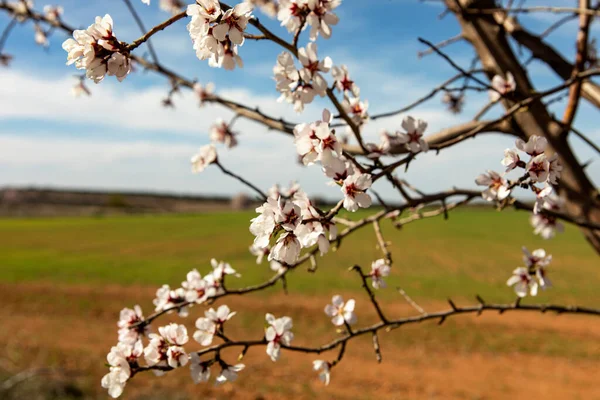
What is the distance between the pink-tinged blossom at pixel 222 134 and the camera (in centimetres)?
239

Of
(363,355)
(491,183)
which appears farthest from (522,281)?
(363,355)

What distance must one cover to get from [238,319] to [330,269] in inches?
384

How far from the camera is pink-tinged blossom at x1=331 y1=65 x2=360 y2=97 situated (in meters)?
1.37

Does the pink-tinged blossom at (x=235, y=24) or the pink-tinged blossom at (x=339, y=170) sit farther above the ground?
the pink-tinged blossom at (x=235, y=24)

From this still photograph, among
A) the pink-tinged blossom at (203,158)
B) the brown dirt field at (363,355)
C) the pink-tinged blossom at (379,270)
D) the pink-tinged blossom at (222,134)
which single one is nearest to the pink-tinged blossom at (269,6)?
the pink-tinged blossom at (222,134)

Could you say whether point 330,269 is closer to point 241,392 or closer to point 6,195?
point 241,392

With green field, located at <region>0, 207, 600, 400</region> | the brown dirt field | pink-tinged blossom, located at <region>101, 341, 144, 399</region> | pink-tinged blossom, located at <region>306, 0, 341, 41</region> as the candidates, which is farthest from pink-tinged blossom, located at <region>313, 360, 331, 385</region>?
the brown dirt field

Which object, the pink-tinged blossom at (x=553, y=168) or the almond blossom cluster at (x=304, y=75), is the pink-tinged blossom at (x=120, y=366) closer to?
the almond blossom cluster at (x=304, y=75)

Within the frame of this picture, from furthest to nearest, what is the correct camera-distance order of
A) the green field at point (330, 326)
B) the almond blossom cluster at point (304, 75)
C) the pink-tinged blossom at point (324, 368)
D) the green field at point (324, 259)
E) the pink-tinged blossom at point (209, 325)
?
the green field at point (324, 259) < the green field at point (330, 326) < the pink-tinged blossom at point (324, 368) < the pink-tinged blossom at point (209, 325) < the almond blossom cluster at point (304, 75)

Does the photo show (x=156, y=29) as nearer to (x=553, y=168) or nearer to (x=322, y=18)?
(x=322, y=18)

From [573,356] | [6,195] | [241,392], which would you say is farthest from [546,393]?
[6,195]

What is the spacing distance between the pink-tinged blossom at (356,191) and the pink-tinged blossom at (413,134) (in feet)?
1.34

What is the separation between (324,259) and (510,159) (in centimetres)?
2725

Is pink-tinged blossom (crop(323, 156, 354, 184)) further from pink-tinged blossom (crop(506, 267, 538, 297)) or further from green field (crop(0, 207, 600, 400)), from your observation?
green field (crop(0, 207, 600, 400))
